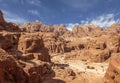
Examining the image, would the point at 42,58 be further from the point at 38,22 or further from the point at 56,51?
the point at 38,22

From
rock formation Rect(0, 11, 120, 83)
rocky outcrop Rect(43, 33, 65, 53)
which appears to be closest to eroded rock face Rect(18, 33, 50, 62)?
rock formation Rect(0, 11, 120, 83)

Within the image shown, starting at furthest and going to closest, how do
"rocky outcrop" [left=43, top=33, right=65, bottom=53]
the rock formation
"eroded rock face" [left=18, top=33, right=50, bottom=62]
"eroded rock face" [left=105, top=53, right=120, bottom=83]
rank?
"rocky outcrop" [left=43, top=33, right=65, bottom=53], "eroded rock face" [left=18, top=33, right=50, bottom=62], "eroded rock face" [left=105, top=53, right=120, bottom=83], the rock formation

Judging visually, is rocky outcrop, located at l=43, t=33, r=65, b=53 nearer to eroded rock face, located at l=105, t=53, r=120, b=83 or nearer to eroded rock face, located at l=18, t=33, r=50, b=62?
eroded rock face, located at l=18, t=33, r=50, b=62

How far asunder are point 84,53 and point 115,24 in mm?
117344

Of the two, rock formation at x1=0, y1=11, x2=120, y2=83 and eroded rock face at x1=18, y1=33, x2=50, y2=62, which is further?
eroded rock face at x1=18, y1=33, x2=50, y2=62

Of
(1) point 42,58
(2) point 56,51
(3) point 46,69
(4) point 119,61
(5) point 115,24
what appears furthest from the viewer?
(5) point 115,24

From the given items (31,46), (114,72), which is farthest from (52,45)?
(114,72)

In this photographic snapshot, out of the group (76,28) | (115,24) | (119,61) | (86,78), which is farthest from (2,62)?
(76,28)

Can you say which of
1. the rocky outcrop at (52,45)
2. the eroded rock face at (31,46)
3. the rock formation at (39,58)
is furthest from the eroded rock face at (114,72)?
the rocky outcrop at (52,45)

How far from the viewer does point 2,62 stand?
14.7 metres

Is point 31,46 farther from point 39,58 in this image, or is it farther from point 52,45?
point 52,45

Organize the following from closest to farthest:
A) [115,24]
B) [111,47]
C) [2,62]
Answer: [2,62], [111,47], [115,24]

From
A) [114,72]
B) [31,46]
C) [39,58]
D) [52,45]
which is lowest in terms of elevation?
[114,72]

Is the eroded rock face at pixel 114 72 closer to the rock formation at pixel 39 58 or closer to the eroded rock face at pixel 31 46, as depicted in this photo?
the rock formation at pixel 39 58
